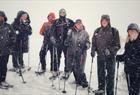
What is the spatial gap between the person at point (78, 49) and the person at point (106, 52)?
1.15m

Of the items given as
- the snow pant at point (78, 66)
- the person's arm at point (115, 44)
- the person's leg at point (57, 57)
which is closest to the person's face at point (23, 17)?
the person's leg at point (57, 57)

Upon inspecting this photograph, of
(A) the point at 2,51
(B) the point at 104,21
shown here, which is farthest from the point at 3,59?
(B) the point at 104,21

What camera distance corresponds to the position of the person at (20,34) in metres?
15.8

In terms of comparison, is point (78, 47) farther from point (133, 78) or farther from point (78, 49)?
point (133, 78)

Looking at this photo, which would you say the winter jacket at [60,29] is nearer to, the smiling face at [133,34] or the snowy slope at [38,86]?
the snowy slope at [38,86]

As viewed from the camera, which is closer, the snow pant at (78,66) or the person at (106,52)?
the person at (106,52)

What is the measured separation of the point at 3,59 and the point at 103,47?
3.63 m

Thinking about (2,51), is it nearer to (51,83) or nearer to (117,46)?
(51,83)

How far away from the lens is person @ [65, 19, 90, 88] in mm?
14672

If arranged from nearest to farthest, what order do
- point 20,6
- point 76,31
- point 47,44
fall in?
point 76,31, point 47,44, point 20,6

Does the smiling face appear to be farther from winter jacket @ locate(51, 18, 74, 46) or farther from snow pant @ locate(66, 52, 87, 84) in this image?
winter jacket @ locate(51, 18, 74, 46)

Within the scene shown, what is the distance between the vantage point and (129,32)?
11.8m

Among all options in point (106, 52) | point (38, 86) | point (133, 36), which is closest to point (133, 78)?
point (133, 36)

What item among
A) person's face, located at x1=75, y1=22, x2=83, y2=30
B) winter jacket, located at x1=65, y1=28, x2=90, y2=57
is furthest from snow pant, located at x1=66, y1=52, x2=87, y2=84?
person's face, located at x1=75, y1=22, x2=83, y2=30
